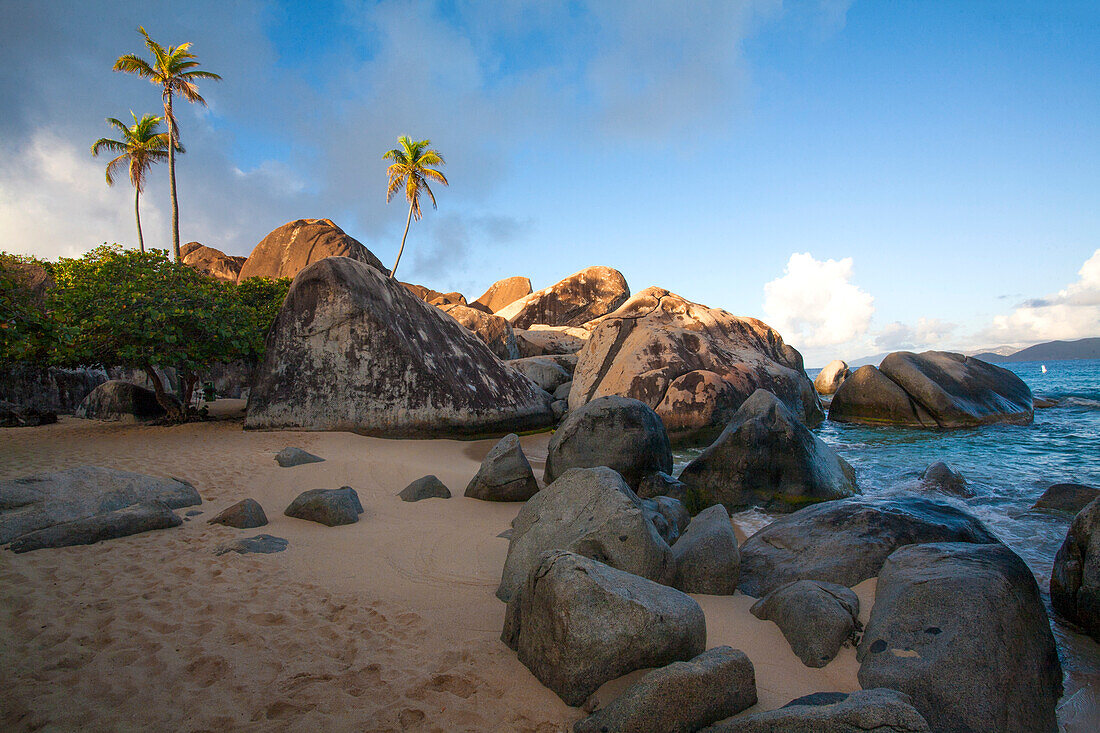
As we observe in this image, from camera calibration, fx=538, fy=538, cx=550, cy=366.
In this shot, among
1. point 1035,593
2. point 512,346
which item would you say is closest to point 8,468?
point 1035,593

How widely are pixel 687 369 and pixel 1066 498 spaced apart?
7551 millimetres

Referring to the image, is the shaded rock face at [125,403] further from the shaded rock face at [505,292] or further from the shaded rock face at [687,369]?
the shaded rock face at [505,292]

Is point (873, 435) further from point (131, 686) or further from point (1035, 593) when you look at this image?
point (131, 686)

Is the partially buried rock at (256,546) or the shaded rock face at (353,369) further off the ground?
the shaded rock face at (353,369)

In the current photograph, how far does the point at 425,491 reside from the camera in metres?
6.75

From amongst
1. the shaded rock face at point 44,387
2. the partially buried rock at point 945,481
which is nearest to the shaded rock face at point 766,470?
the partially buried rock at point 945,481

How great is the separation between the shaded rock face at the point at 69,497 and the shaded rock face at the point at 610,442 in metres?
4.49

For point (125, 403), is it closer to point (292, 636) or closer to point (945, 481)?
point (292, 636)

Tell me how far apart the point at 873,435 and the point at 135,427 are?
668 inches

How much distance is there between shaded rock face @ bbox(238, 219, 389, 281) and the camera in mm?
25953

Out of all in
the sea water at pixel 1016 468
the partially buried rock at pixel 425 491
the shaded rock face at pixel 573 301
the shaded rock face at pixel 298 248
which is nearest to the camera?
the sea water at pixel 1016 468

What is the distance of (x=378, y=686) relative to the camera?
2.75 metres

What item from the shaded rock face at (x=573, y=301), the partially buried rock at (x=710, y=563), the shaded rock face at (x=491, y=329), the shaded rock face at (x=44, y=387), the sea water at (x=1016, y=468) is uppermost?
the shaded rock face at (x=573, y=301)

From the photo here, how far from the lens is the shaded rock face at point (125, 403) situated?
12.4m
